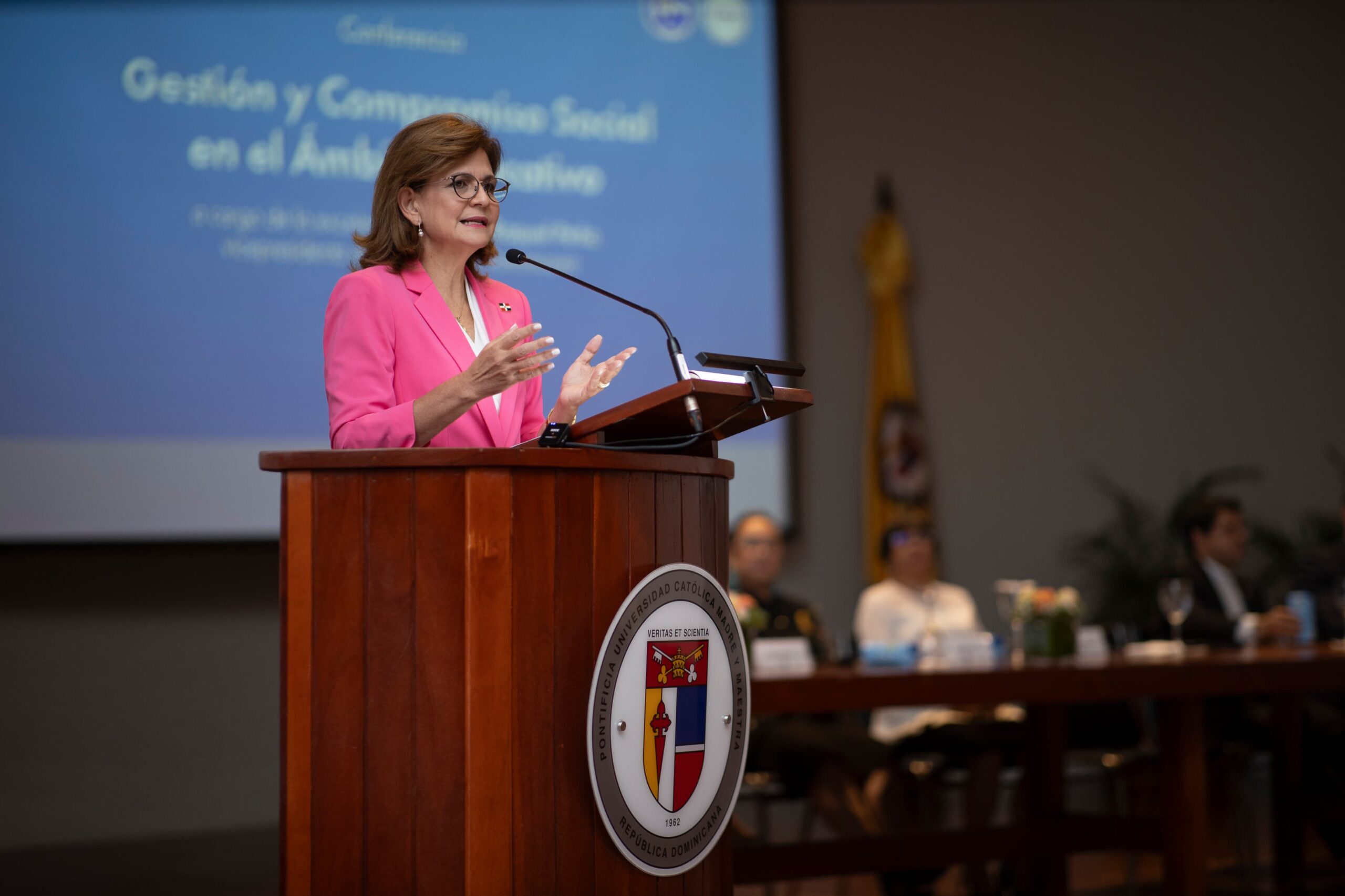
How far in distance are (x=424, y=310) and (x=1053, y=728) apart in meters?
2.78

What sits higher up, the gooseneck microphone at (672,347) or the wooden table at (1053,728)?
the gooseneck microphone at (672,347)

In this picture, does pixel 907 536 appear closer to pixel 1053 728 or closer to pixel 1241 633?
pixel 1053 728

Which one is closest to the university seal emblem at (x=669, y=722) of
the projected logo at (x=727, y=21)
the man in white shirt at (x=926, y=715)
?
the man in white shirt at (x=926, y=715)

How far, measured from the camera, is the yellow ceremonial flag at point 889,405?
579 centimetres

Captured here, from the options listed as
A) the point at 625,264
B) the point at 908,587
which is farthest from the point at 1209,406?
the point at 625,264

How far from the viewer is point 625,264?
5.26 metres

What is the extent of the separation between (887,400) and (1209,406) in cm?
185

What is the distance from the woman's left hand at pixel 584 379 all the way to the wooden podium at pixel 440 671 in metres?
0.21

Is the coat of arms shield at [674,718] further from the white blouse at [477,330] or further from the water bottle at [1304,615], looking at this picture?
the water bottle at [1304,615]

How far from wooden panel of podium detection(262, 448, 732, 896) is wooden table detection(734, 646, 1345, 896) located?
1624mm

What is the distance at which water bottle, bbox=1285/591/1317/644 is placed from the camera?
432 cm

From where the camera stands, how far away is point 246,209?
463 centimetres

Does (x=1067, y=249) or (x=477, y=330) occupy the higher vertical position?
(x=1067, y=249)

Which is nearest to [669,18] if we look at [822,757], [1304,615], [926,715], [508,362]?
[926,715]
